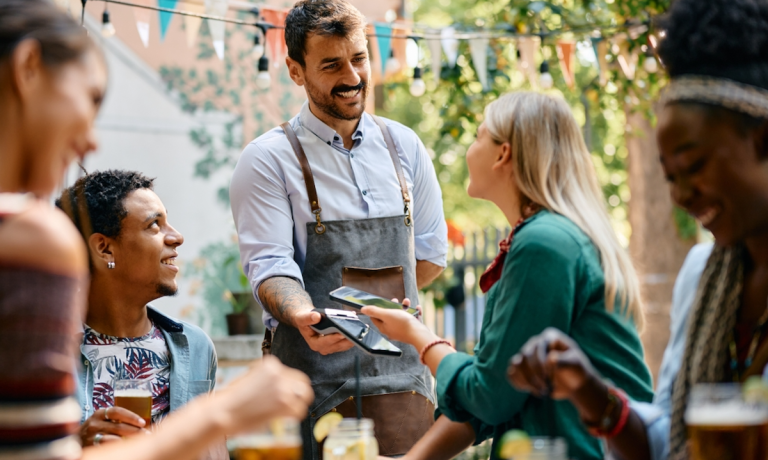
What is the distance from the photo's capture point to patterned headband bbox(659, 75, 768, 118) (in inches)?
56.4

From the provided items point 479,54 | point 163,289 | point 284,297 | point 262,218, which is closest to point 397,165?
point 262,218

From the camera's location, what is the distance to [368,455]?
1.59m

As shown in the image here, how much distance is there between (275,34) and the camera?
4.50 metres

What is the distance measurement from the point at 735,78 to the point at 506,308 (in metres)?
0.66

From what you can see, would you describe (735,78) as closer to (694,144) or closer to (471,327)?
(694,144)

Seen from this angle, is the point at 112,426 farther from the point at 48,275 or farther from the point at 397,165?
the point at 397,165

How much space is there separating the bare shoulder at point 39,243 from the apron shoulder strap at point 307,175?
5.29ft

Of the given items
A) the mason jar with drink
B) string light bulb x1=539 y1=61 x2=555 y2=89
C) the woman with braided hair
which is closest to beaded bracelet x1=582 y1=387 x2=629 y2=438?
the woman with braided hair

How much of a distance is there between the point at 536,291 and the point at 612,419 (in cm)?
37

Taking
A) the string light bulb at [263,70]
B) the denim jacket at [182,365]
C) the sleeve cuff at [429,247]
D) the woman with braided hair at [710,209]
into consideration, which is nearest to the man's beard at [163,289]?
the denim jacket at [182,365]

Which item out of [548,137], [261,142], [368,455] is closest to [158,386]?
[261,142]

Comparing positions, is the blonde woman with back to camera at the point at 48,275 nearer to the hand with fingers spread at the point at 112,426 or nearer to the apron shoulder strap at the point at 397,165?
the hand with fingers spread at the point at 112,426

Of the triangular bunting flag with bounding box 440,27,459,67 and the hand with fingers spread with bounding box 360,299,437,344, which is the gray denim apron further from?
the triangular bunting flag with bounding box 440,27,459,67

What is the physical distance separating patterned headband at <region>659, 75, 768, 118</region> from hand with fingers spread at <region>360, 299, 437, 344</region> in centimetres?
83
